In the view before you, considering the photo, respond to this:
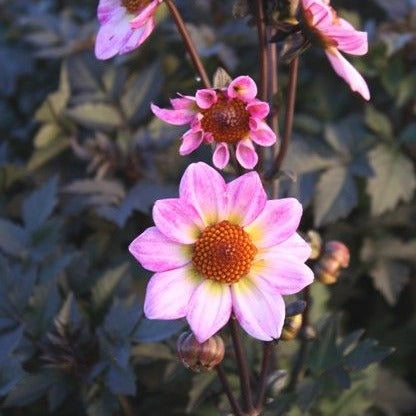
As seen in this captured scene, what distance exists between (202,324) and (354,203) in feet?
2.46

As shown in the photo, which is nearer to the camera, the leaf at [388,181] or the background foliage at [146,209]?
the background foliage at [146,209]

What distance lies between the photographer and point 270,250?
881 mm

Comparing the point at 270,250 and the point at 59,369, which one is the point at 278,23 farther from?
the point at 59,369

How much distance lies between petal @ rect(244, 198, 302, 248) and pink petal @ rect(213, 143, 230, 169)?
8cm

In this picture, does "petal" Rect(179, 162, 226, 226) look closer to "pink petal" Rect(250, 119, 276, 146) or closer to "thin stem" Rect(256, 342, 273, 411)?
"pink petal" Rect(250, 119, 276, 146)

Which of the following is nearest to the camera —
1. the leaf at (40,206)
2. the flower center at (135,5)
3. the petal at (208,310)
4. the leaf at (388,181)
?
the petal at (208,310)

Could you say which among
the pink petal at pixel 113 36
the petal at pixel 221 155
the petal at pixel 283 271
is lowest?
the petal at pixel 283 271

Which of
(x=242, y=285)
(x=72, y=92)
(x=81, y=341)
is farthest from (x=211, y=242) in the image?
(x=72, y=92)

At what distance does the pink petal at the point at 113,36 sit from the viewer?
94cm

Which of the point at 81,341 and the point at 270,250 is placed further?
the point at 81,341

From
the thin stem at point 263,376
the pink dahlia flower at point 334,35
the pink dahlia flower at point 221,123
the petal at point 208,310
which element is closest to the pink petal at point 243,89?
the pink dahlia flower at point 221,123

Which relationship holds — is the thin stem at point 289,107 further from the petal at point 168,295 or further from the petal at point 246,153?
the petal at point 168,295

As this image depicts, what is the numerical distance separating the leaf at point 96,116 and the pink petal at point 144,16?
76 centimetres

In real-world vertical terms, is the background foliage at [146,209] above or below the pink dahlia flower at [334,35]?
below
